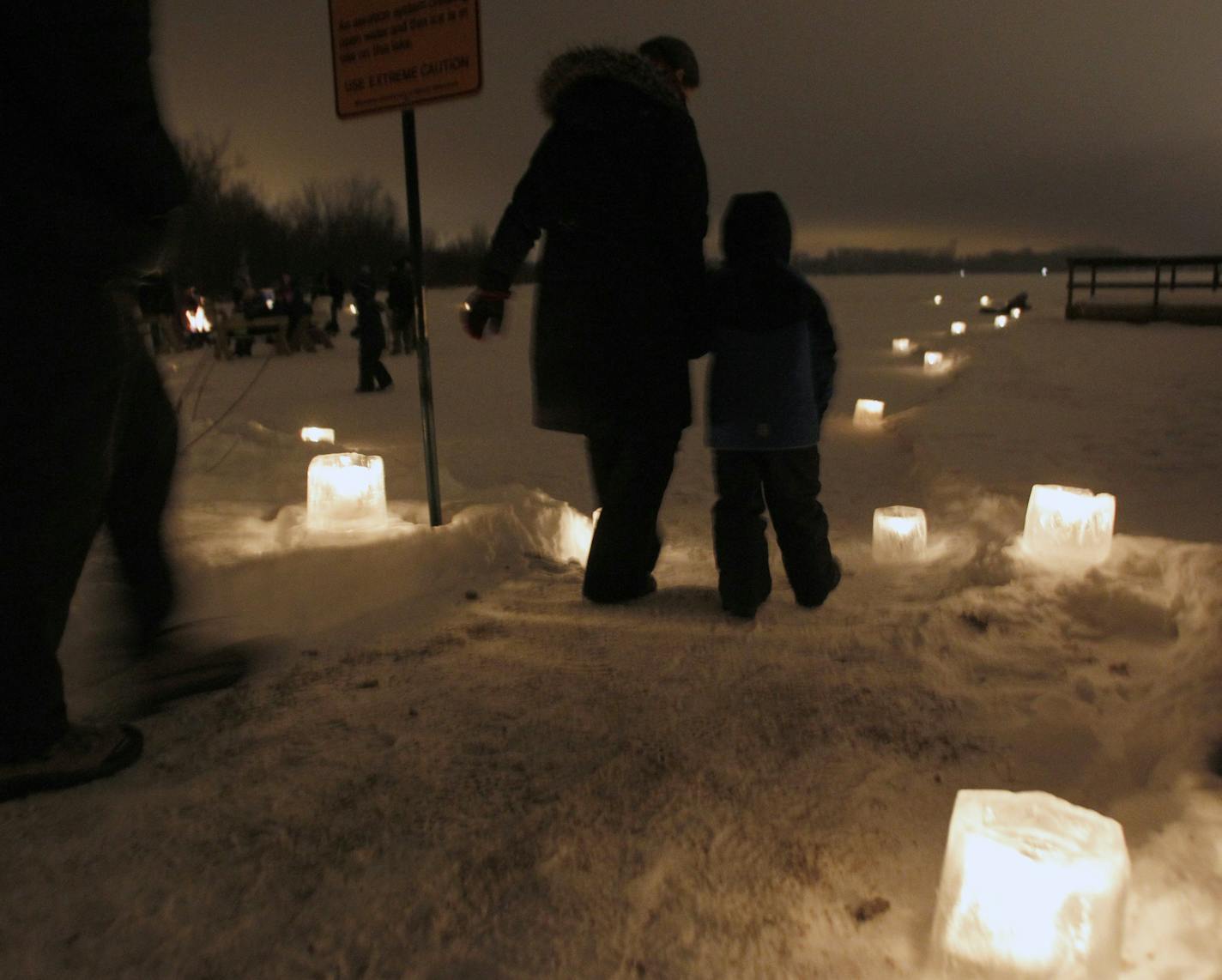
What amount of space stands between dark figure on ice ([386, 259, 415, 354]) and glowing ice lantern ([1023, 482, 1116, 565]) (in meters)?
14.2

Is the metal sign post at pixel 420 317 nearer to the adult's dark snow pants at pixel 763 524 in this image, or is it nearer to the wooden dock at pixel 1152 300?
the adult's dark snow pants at pixel 763 524

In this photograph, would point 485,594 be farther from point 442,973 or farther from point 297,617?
point 442,973

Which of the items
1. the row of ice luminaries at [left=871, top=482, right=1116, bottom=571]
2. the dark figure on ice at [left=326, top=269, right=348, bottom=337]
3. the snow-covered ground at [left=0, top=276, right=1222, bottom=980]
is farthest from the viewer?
the dark figure on ice at [left=326, top=269, right=348, bottom=337]

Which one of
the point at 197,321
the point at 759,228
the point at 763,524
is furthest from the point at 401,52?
the point at 197,321

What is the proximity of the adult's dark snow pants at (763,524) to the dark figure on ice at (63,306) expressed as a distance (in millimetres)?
2010

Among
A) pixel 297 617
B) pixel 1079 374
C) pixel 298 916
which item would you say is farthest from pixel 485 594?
pixel 1079 374

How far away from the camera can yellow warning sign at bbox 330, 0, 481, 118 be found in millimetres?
3652

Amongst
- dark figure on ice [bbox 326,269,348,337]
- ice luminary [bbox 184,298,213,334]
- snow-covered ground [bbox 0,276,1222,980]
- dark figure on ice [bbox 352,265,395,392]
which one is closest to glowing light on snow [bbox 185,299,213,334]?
ice luminary [bbox 184,298,213,334]

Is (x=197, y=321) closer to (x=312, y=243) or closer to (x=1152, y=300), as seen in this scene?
(x=1152, y=300)

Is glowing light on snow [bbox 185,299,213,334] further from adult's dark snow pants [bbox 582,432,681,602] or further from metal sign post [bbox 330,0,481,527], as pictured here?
adult's dark snow pants [bbox 582,432,681,602]

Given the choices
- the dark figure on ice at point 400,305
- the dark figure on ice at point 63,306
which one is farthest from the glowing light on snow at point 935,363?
the dark figure on ice at point 63,306

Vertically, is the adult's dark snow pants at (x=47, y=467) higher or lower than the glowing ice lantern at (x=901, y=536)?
higher

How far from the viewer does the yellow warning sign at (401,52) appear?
365cm

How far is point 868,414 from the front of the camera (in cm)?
934
